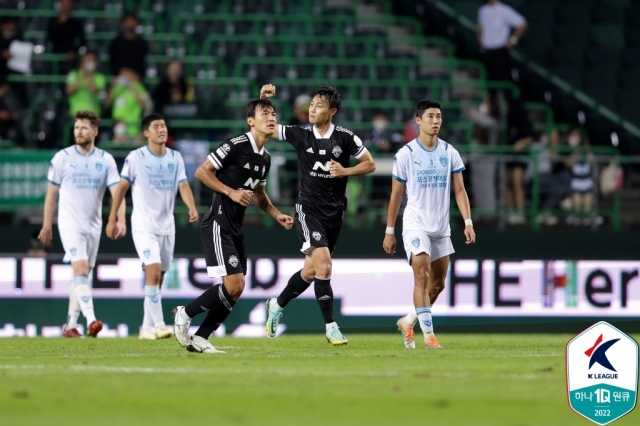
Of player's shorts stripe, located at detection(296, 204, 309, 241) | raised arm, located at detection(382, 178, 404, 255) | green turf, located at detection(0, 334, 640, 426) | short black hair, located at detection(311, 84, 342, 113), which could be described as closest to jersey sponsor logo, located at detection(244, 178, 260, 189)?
player's shorts stripe, located at detection(296, 204, 309, 241)

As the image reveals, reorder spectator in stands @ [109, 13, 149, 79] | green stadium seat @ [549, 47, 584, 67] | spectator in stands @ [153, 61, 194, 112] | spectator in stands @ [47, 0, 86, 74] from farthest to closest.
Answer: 1. green stadium seat @ [549, 47, 584, 67]
2. spectator in stands @ [47, 0, 86, 74]
3. spectator in stands @ [109, 13, 149, 79]
4. spectator in stands @ [153, 61, 194, 112]

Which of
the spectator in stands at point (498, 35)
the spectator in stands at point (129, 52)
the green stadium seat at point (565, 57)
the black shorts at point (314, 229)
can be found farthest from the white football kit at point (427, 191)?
the green stadium seat at point (565, 57)

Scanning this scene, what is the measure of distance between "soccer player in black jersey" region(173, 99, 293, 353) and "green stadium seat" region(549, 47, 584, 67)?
14.0 meters

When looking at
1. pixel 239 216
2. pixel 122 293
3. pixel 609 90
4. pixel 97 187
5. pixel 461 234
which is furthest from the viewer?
pixel 609 90

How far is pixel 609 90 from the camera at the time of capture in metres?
23.0

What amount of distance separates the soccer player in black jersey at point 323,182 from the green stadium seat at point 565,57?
12.8m

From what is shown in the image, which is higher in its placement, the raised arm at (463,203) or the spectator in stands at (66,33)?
the spectator in stands at (66,33)

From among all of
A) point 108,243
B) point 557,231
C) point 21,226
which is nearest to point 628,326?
point 557,231

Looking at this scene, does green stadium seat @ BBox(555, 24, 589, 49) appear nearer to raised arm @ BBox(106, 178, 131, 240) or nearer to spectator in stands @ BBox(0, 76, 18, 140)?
spectator in stands @ BBox(0, 76, 18, 140)

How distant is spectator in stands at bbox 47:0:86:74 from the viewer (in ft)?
65.5

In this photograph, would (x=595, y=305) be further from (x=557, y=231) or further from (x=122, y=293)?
(x=122, y=293)

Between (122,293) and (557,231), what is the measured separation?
6.30m

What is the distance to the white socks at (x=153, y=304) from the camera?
43.5 ft

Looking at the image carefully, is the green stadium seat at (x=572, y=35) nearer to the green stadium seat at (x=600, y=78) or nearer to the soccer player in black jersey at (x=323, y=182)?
the green stadium seat at (x=600, y=78)
